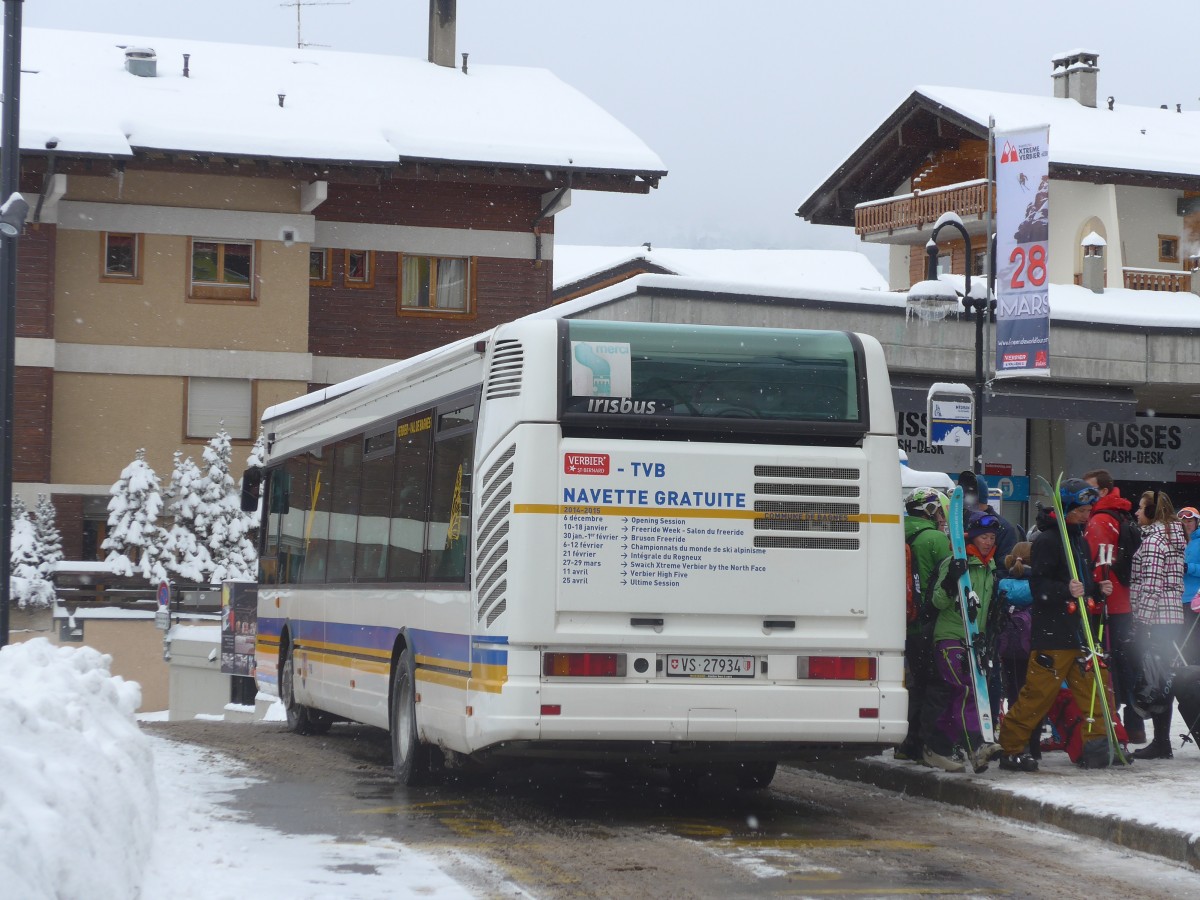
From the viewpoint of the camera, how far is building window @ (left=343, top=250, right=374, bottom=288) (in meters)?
39.6

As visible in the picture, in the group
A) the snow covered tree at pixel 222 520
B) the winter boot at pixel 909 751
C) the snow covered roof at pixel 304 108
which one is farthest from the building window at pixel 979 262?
the winter boot at pixel 909 751

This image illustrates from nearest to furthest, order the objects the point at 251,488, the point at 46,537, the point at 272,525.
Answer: the point at 272,525 < the point at 251,488 < the point at 46,537

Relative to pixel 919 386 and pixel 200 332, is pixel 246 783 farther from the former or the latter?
pixel 200 332

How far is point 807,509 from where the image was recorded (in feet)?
35.9

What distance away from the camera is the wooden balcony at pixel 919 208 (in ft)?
151

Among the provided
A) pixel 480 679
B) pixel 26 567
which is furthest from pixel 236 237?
pixel 480 679

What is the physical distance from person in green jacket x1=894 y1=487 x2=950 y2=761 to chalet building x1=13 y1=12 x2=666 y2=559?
2496 centimetres

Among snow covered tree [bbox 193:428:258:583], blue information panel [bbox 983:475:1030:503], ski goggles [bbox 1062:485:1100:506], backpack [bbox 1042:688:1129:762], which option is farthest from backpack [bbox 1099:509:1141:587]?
snow covered tree [bbox 193:428:258:583]

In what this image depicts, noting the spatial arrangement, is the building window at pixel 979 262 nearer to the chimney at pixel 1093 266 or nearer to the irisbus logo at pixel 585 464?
the chimney at pixel 1093 266

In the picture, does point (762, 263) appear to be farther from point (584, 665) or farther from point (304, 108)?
point (584, 665)

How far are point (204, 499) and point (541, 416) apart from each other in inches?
1067

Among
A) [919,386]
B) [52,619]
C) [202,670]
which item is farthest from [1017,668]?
[52,619]

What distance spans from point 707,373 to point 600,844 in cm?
285

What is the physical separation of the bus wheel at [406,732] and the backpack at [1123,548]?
198 inches
